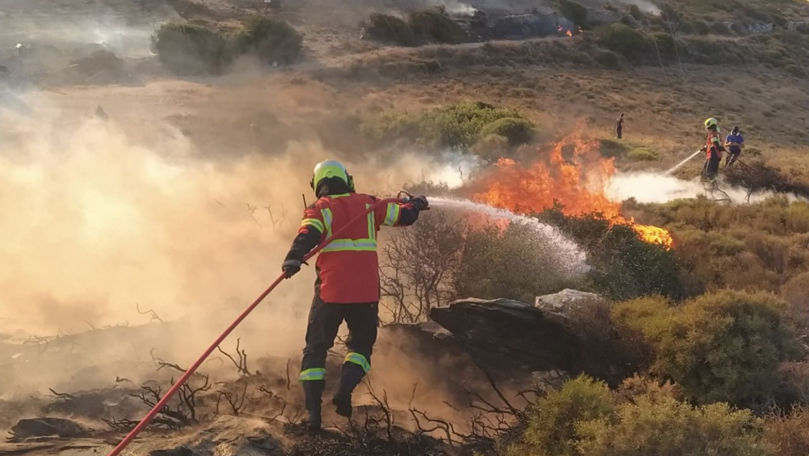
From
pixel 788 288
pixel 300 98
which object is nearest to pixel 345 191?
pixel 788 288

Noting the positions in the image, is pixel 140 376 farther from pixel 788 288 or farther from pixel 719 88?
pixel 719 88

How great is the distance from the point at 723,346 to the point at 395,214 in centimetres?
288

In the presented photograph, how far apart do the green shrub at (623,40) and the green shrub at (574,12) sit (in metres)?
3.09

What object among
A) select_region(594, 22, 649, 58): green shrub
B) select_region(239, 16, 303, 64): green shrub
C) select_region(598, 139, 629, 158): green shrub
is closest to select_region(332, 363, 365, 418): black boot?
select_region(598, 139, 629, 158): green shrub

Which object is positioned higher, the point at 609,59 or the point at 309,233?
the point at 609,59

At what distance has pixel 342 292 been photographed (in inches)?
191

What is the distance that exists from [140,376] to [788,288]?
7.87 m

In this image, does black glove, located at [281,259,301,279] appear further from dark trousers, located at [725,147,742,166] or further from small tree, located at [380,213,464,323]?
dark trousers, located at [725,147,742,166]

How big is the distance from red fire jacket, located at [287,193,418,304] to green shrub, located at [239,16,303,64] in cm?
2453

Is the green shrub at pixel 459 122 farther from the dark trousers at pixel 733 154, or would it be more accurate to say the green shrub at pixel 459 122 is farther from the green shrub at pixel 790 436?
the green shrub at pixel 790 436

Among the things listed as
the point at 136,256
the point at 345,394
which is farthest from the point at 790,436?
the point at 136,256

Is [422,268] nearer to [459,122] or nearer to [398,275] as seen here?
[398,275]

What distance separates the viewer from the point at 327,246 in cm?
491

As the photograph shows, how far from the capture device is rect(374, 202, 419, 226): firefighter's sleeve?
5207 millimetres
